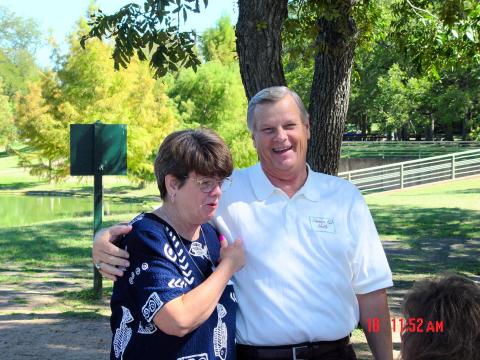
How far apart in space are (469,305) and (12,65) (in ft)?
286

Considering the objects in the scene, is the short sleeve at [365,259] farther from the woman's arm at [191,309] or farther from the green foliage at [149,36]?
the green foliage at [149,36]

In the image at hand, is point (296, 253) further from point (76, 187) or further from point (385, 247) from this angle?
point (76, 187)

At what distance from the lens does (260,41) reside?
568 centimetres

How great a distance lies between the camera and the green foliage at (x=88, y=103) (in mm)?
27875

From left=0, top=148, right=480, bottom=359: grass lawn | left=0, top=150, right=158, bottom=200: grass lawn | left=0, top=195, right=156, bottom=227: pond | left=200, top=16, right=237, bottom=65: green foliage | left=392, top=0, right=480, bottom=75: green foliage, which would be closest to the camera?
left=392, top=0, right=480, bottom=75: green foliage

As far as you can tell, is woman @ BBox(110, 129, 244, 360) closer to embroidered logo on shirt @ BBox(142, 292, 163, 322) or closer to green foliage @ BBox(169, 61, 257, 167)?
embroidered logo on shirt @ BBox(142, 292, 163, 322)

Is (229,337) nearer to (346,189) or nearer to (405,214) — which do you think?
(346,189)

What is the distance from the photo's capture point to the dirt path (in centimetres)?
642

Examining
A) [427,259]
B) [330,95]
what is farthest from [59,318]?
[427,259]

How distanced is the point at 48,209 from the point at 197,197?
27128mm

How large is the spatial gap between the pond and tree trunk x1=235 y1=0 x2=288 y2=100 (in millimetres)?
16033

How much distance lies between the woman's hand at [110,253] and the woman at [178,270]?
31 millimetres

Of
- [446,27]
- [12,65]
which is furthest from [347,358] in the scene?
[12,65]
